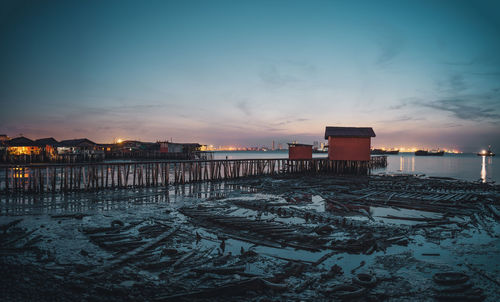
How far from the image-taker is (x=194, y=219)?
1016 cm

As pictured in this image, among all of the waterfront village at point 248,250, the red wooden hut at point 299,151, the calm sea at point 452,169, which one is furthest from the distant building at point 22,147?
the calm sea at point 452,169

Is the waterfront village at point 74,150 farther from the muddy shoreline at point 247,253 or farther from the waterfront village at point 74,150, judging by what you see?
the muddy shoreline at point 247,253

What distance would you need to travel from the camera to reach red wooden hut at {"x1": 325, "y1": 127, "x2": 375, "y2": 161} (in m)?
30.2

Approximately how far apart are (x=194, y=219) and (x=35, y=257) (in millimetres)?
4869

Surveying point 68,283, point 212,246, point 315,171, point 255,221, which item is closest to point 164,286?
point 68,283

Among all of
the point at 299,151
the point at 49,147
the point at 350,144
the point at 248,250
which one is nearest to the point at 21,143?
the point at 49,147

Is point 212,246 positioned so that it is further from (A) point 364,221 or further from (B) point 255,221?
(A) point 364,221

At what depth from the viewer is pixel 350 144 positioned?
30406 millimetres

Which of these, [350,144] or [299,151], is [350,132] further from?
[299,151]

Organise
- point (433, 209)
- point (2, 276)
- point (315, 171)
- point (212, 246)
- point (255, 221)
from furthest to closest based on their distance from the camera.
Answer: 1. point (315, 171)
2. point (433, 209)
3. point (255, 221)
4. point (212, 246)
5. point (2, 276)

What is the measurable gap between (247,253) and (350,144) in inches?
1050

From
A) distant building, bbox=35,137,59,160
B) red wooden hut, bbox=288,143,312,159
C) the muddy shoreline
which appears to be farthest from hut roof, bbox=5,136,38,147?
red wooden hut, bbox=288,143,312,159

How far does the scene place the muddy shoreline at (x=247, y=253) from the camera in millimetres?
4891

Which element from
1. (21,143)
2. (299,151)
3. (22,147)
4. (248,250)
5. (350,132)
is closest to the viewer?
(248,250)
